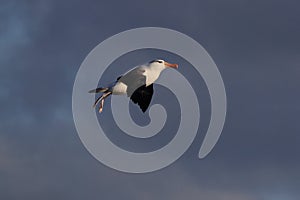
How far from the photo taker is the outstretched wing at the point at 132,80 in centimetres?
2952

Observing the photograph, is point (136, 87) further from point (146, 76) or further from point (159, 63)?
point (159, 63)

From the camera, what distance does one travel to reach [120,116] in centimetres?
2881

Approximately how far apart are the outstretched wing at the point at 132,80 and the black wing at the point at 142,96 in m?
0.21

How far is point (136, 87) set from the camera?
Answer: 97.6 ft

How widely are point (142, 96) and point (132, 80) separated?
1046mm

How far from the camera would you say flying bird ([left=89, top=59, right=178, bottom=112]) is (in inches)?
1159

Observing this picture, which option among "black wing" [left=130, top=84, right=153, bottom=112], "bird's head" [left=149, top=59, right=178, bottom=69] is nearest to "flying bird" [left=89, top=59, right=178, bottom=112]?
"black wing" [left=130, top=84, right=153, bottom=112]

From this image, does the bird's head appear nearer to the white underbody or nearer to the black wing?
the white underbody

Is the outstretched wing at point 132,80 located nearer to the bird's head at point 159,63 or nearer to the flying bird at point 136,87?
the flying bird at point 136,87

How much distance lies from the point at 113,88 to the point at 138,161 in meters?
5.67

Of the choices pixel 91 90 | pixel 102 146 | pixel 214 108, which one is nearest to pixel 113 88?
pixel 91 90

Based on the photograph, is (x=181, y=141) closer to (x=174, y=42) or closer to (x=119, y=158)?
(x=119, y=158)

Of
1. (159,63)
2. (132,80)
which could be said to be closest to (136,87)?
(132,80)

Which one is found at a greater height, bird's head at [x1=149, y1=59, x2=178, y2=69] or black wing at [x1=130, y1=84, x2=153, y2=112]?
bird's head at [x1=149, y1=59, x2=178, y2=69]
